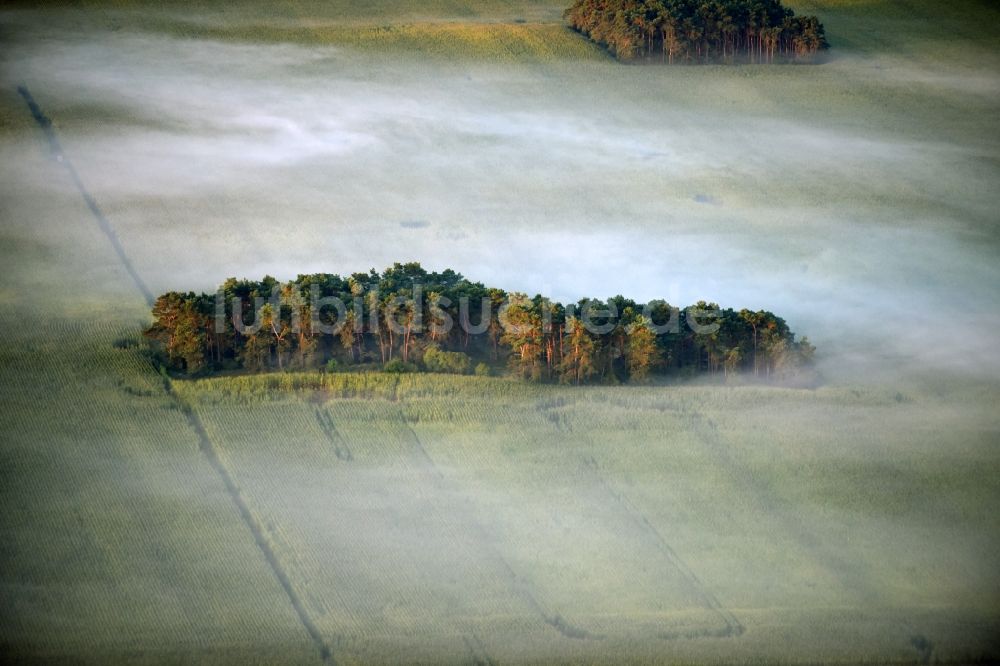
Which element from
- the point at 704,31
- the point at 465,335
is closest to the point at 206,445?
the point at 465,335

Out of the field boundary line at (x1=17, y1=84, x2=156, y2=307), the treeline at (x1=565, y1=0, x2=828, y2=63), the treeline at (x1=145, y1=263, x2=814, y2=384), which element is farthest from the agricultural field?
the treeline at (x1=565, y1=0, x2=828, y2=63)

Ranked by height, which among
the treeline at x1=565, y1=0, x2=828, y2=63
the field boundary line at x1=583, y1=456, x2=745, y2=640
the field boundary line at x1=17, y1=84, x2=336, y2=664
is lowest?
the field boundary line at x1=583, y1=456, x2=745, y2=640

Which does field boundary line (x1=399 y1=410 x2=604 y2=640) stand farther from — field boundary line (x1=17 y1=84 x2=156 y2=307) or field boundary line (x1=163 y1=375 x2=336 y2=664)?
A: field boundary line (x1=17 y1=84 x2=156 y2=307)

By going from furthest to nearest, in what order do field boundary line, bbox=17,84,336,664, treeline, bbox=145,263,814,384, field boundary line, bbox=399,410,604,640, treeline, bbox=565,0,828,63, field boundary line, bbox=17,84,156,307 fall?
treeline, bbox=565,0,828,63 → field boundary line, bbox=17,84,156,307 → treeline, bbox=145,263,814,384 → field boundary line, bbox=17,84,336,664 → field boundary line, bbox=399,410,604,640

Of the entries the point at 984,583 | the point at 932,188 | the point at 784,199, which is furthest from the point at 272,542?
the point at 932,188

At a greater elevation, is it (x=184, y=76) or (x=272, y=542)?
(x=184, y=76)

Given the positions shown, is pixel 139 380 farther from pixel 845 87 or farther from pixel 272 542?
pixel 845 87

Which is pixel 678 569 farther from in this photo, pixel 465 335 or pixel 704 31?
→ pixel 704 31
